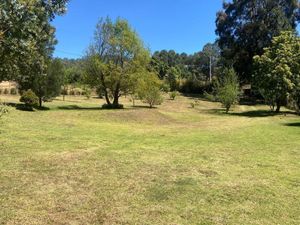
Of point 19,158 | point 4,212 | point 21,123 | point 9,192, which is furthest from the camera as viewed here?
point 21,123

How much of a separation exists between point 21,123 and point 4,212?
38.6 feet

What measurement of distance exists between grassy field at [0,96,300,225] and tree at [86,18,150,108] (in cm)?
1762

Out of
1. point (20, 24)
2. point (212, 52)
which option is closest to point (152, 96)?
point (20, 24)

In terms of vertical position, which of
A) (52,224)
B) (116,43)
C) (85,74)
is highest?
(116,43)

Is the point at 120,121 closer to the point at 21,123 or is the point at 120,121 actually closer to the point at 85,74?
the point at 21,123

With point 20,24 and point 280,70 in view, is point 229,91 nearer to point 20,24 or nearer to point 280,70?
point 280,70

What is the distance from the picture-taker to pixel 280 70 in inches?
1287

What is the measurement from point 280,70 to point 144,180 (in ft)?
88.5

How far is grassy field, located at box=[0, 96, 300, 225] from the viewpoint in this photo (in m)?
6.52

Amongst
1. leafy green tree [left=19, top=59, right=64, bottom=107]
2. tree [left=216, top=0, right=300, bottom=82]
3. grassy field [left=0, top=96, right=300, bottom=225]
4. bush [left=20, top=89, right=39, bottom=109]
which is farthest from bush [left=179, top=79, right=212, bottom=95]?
grassy field [left=0, top=96, right=300, bottom=225]

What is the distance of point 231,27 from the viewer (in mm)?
56438

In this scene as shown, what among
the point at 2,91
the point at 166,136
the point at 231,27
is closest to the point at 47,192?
the point at 166,136

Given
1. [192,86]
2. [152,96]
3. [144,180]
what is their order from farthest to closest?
[192,86] → [152,96] → [144,180]

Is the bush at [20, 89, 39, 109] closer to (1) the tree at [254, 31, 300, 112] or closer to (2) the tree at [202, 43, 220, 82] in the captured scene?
(1) the tree at [254, 31, 300, 112]
